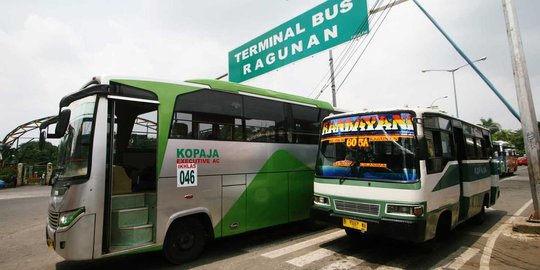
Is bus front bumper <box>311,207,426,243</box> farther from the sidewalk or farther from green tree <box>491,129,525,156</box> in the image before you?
green tree <box>491,129,525,156</box>

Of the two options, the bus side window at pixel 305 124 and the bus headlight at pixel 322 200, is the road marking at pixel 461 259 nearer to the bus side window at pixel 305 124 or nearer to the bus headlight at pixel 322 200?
the bus headlight at pixel 322 200

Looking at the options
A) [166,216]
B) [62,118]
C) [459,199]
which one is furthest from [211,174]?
[459,199]

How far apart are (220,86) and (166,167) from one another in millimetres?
2085

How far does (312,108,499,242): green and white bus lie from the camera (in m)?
5.62

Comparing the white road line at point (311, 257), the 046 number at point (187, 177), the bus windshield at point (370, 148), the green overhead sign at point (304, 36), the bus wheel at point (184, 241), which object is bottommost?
the white road line at point (311, 257)

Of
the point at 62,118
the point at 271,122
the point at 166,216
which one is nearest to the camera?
the point at 62,118

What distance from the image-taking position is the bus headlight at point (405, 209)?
548cm

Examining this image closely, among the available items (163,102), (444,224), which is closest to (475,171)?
(444,224)

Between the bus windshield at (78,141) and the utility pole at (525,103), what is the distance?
9.66 m

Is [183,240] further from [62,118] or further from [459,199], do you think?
[459,199]

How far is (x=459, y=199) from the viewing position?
7.22 metres

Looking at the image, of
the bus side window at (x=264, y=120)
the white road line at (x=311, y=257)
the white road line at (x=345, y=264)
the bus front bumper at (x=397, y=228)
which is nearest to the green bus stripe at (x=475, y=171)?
Answer: the bus front bumper at (x=397, y=228)

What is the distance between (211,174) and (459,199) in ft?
17.9

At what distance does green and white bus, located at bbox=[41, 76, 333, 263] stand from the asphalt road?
22.6 inches
